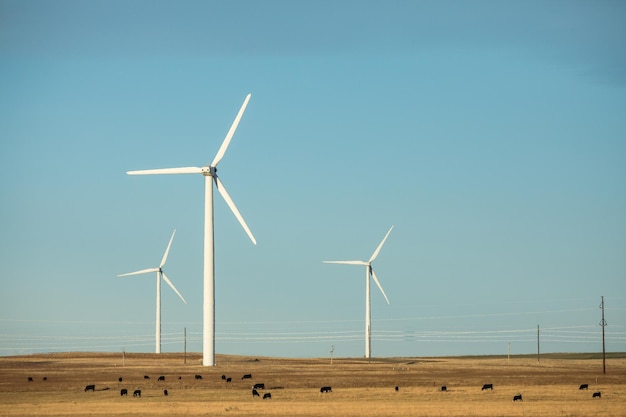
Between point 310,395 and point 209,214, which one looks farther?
point 209,214

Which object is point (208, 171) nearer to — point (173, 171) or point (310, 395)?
point (173, 171)

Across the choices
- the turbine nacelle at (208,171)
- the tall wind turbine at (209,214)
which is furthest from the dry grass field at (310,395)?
the turbine nacelle at (208,171)

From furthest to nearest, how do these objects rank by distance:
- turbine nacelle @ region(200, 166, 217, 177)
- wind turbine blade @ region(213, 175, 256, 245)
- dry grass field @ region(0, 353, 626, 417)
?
turbine nacelle @ region(200, 166, 217, 177) < wind turbine blade @ region(213, 175, 256, 245) < dry grass field @ region(0, 353, 626, 417)

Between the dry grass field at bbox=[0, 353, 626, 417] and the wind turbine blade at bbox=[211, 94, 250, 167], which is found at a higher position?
the wind turbine blade at bbox=[211, 94, 250, 167]

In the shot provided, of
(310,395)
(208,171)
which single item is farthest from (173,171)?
(310,395)

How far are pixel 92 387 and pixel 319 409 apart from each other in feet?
96.5

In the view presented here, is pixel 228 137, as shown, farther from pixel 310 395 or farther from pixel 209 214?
pixel 310 395

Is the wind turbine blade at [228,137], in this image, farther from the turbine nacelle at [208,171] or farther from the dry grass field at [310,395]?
the dry grass field at [310,395]

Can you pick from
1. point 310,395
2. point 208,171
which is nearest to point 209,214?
point 208,171

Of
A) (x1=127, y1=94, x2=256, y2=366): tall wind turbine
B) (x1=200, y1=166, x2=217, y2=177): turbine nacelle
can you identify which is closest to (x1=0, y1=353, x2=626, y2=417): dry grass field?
(x1=127, y1=94, x2=256, y2=366): tall wind turbine

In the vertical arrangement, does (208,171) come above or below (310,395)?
above

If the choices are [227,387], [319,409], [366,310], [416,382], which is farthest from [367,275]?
[319,409]

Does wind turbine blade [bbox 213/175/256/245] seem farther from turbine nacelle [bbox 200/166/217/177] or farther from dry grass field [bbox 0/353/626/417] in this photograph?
dry grass field [bbox 0/353/626/417]

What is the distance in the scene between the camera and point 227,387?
9181 centimetres
